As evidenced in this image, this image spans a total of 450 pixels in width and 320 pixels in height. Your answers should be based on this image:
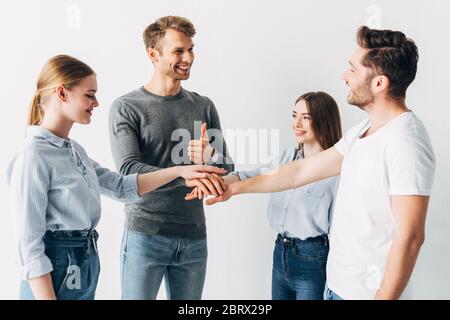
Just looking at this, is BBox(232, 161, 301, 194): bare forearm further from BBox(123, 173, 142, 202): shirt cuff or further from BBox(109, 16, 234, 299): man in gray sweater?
BBox(123, 173, 142, 202): shirt cuff

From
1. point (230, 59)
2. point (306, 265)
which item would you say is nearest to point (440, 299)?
point (306, 265)

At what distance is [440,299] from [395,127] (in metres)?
1.11

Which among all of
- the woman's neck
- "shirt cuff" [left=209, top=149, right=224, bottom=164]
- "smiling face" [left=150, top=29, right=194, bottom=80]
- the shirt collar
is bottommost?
"shirt cuff" [left=209, top=149, right=224, bottom=164]

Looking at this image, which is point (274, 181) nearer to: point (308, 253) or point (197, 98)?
point (308, 253)

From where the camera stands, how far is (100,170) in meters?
1.67

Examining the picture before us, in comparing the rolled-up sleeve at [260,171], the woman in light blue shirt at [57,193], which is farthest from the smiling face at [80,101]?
the rolled-up sleeve at [260,171]

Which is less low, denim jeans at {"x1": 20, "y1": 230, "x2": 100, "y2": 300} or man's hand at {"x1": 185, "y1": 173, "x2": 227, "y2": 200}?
man's hand at {"x1": 185, "y1": 173, "x2": 227, "y2": 200}

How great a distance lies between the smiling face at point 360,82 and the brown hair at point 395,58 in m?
0.03

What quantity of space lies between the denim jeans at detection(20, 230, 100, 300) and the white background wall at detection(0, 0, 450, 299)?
68cm

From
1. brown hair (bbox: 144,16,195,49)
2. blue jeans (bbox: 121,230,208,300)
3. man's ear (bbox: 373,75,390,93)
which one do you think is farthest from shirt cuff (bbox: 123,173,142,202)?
man's ear (bbox: 373,75,390,93)

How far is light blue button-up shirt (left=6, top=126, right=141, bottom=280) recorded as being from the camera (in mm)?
1317

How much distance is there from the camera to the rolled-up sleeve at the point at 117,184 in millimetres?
1670

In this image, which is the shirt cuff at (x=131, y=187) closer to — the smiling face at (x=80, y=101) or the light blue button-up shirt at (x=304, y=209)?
the smiling face at (x=80, y=101)

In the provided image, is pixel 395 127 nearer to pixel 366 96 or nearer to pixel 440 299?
pixel 366 96
